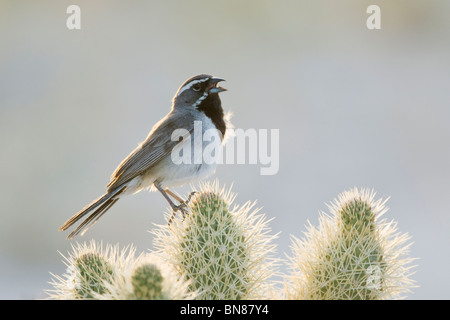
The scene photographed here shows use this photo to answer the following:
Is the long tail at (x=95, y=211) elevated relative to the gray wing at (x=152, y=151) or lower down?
lower down

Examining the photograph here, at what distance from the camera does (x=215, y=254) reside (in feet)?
8.87

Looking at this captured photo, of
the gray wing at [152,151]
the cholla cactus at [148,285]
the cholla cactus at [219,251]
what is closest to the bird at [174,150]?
the gray wing at [152,151]

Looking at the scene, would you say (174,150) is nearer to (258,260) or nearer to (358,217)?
(258,260)

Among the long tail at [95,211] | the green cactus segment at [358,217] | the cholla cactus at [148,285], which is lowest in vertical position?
the cholla cactus at [148,285]

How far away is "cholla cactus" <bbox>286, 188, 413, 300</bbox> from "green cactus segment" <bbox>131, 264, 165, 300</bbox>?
897 mm

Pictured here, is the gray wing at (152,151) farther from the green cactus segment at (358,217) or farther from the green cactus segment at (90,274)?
the green cactus segment at (358,217)

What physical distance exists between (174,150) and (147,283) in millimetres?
2889

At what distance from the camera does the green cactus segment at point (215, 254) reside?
2637 mm

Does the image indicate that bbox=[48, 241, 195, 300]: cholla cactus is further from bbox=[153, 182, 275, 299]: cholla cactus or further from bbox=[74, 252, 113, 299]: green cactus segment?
bbox=[153, 182, 275, 299]: cholla cactus

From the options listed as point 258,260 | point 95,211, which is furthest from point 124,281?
point 95,211

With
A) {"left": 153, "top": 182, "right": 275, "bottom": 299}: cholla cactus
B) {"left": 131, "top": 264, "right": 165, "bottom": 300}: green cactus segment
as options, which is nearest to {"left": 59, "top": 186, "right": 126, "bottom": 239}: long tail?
{"left": 153, "top": 182, "right": 275, "bottom": 299}: cholla cactus
